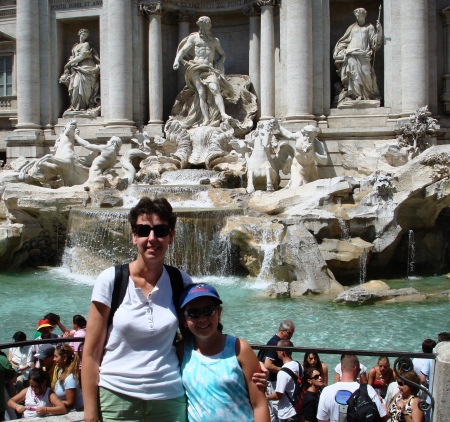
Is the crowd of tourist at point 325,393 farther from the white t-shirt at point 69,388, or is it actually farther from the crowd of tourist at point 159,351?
the white t-shirt at point 69,388

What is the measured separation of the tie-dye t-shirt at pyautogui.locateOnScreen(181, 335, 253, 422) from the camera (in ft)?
8.44

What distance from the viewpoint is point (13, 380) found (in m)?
4.86

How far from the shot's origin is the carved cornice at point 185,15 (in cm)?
1859

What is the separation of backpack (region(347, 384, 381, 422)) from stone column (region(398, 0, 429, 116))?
1313cm

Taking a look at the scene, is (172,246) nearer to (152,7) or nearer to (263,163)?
(263,163)

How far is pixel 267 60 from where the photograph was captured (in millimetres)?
17078

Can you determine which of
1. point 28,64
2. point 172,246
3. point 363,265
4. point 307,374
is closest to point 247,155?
point 172,246

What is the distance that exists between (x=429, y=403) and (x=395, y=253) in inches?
361

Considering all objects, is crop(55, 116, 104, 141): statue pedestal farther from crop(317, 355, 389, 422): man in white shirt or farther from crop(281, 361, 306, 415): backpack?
crop(317, 355, 389, 422): man in white shirt

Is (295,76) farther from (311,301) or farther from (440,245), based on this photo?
(311,301)

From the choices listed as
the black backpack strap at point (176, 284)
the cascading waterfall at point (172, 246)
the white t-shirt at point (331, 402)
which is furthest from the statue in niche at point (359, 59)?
the black backpack strap at point (176, 284)

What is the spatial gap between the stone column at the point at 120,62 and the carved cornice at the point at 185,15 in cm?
171

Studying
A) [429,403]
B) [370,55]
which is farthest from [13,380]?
[370,55]

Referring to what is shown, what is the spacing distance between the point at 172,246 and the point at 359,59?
7741mm
